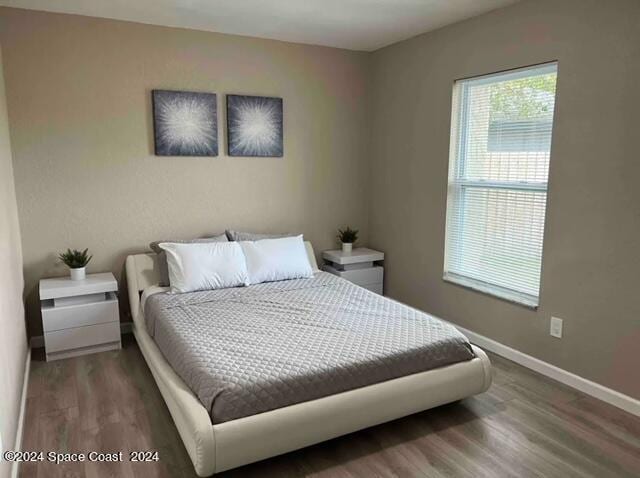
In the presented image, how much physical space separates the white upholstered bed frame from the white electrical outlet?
0.64 metres

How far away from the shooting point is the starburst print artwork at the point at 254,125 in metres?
4.01

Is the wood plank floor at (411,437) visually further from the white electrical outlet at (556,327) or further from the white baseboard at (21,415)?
the white electrical outlet at (556,327)

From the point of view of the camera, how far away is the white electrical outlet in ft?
9.89

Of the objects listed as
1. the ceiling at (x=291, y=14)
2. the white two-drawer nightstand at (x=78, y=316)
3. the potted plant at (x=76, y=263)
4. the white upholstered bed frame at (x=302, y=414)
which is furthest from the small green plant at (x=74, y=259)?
the ceiling at (x=291, y=14)

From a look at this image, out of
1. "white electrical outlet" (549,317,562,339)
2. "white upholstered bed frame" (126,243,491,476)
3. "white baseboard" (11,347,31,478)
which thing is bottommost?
"white baseboard" (11,347,31,478)

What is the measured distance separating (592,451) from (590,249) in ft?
3.66

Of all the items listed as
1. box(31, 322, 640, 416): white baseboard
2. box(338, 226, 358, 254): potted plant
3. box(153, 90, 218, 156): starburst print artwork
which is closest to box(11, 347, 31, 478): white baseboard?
box(31, 322, 640, 416): white baseboard

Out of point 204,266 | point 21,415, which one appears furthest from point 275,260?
point 21,415

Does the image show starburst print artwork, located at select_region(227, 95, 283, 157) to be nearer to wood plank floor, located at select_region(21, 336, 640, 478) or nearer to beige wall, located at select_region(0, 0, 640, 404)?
beige wall, located at select_region(0, 0, 640, 404)

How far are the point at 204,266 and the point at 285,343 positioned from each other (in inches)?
46.9

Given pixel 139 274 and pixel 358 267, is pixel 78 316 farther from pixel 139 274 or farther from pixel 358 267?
pixel 358 267

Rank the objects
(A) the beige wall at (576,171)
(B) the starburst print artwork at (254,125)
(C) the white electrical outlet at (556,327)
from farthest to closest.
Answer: (B) the starburst print artwork at (254,125), (C) the white electrical outlet at (556,327), (A) the beige wall at (576,171)

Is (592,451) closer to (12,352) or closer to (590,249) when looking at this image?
(590,249)

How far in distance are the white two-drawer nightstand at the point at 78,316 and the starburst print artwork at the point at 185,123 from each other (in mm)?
1163
